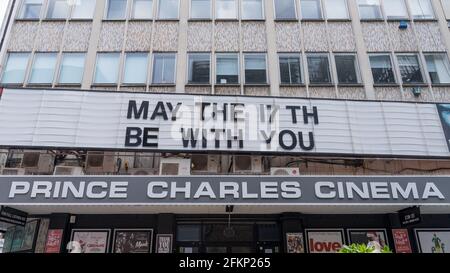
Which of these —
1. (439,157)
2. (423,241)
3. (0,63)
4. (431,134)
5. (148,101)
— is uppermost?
(0,63)

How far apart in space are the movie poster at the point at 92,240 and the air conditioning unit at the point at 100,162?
1944 mm

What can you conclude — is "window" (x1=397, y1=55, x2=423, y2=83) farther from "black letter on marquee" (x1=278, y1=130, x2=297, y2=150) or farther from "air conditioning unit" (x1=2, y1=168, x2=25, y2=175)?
"air conditioning unit" (x1=2, y1=168, x2=25, y2=175)

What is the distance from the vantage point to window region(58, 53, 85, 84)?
44.9 feet

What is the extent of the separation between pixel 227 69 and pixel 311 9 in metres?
4.59

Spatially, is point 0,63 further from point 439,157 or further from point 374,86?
point 439,157

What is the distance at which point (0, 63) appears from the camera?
1372cm

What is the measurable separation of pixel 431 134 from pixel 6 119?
1381 centimetres

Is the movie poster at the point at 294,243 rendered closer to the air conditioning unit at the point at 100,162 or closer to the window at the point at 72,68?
the air conditioning unit at the point at 100,162

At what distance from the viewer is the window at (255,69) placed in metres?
13.9

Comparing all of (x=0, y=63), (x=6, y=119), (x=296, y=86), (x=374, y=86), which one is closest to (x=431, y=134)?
(x=374, y=86)

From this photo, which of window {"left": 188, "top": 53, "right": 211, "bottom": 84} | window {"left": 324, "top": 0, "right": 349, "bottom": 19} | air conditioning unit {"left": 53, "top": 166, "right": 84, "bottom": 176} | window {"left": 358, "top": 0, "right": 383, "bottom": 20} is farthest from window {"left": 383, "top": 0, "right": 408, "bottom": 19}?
air conditioning unit {"left": 53, "top": 166, "right": 84, "bottom": 176}

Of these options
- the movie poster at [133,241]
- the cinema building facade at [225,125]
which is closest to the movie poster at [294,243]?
the cinema building facade at [225,125]

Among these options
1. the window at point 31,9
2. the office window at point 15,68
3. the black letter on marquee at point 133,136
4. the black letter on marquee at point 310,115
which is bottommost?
the black letter on marquee at point 133,136

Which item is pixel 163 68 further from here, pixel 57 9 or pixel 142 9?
pixel 57 9
